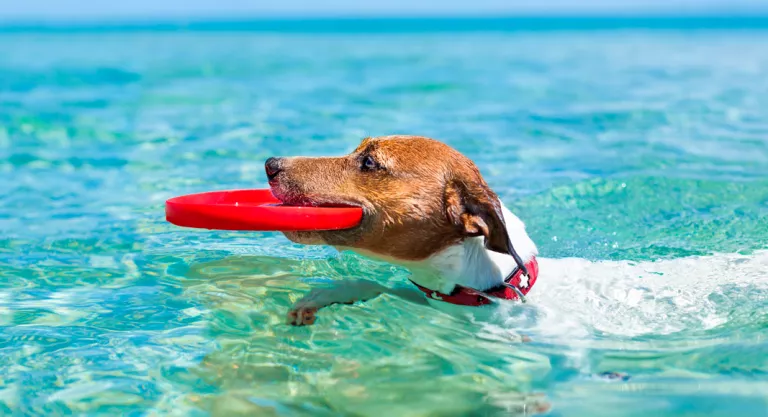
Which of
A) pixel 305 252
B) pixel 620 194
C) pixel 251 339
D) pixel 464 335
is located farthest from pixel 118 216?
pixel 620 194

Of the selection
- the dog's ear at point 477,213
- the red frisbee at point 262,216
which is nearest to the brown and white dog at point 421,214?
the dog's ear at point 477,213

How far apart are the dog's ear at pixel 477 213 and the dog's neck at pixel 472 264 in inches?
5.1

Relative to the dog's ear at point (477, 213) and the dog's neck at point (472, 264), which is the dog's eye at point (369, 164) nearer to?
the dog's ear at point (477, 213)

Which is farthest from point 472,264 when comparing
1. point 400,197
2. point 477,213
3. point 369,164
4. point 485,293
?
point 369,164

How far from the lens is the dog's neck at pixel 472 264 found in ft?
17.0

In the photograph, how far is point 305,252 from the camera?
728cm

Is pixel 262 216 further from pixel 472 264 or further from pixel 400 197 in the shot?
pixel 472 264

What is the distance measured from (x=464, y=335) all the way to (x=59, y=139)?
8876 mm

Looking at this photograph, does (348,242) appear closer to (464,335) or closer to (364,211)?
(364,211)

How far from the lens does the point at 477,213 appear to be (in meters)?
5.05

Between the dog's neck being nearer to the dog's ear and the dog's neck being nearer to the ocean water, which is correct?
the dog's ear

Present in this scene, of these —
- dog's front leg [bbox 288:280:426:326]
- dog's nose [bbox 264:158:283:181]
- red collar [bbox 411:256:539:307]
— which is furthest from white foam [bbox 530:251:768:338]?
dog's nose [bbox 264:158:283:181]

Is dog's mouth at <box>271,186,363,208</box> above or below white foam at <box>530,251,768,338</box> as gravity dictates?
above

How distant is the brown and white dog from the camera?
16.7 ft
